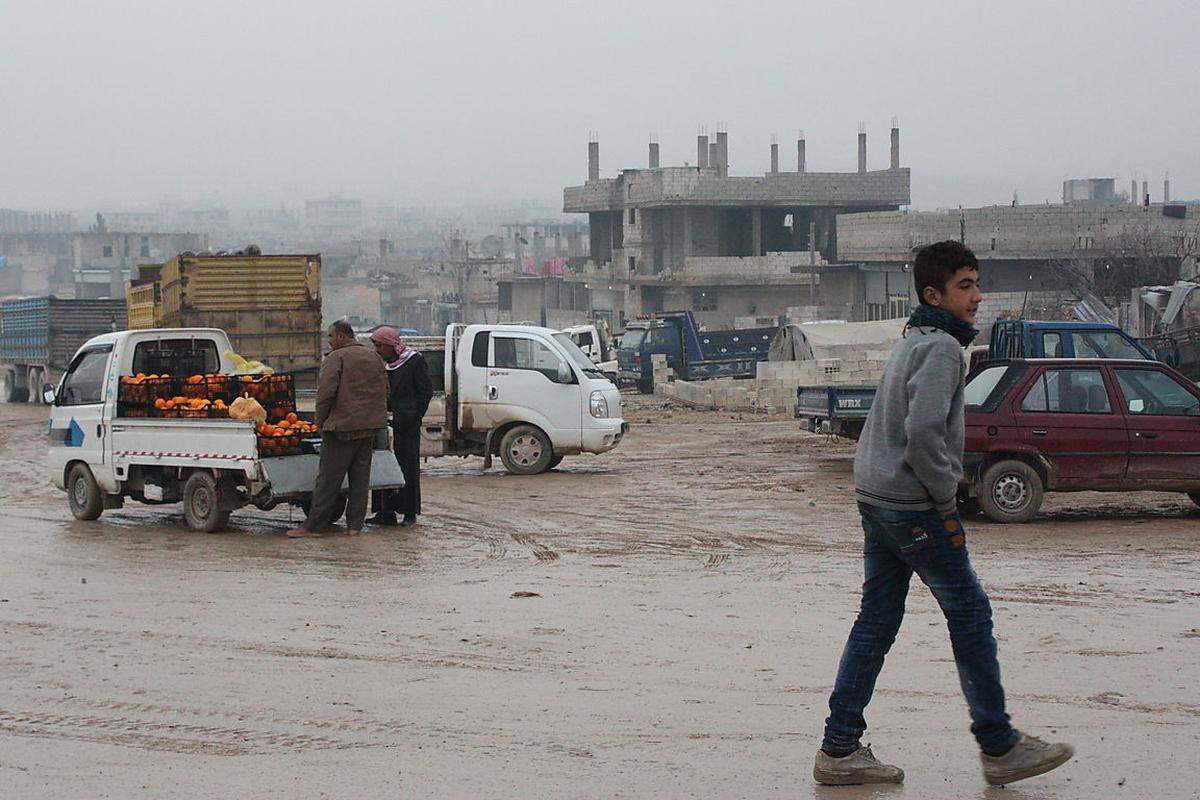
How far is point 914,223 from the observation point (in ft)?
190

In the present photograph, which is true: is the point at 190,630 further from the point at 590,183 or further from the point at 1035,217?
the point at 590,183

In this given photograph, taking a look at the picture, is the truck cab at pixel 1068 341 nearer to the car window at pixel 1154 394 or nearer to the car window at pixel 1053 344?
the car window at pixel 1053 344

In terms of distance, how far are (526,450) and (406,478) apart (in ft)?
16.9

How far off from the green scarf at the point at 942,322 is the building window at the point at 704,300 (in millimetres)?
71236

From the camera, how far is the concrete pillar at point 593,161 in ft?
324

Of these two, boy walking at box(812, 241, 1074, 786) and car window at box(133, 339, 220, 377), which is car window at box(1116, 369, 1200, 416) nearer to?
car window at box(133, 339, 220, 377)

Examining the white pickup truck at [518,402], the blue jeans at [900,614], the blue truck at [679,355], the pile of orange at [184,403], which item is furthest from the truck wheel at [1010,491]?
the blue truck at [679,355]

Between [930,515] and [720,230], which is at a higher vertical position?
[720,230]

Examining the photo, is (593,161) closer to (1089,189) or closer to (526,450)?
(1089,189)

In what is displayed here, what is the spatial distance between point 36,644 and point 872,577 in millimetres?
4970

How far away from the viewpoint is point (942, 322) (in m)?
5.43

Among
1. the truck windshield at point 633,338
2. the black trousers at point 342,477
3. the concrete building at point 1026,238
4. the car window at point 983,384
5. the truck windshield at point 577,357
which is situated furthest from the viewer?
the concrete building at point 1026,238

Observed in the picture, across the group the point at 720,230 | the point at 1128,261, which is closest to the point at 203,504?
the point at 1128,261

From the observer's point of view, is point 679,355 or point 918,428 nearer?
point 918,428
